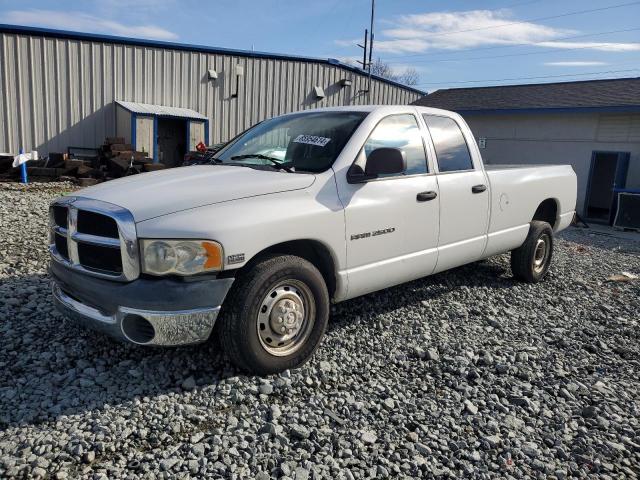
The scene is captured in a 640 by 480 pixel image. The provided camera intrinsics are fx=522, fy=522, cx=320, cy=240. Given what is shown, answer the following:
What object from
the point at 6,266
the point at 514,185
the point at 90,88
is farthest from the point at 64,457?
the point at 90,88

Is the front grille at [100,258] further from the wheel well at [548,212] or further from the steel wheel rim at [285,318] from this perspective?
the wheel well at [548,212]

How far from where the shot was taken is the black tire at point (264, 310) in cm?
330

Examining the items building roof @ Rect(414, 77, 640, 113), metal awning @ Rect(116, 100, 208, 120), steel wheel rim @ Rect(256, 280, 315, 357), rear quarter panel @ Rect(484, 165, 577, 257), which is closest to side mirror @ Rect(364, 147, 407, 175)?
steel wheel rim @ Rect(256, 280, 315, 357)

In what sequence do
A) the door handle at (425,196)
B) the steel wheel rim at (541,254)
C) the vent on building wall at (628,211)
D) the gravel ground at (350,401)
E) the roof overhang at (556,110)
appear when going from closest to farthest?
the gravel ground at (350,401) < the door handle at (425,196) < the steel wheel rim at (541,254) < the vent on building wall at (628,211) < the roof overhang at (556,110)

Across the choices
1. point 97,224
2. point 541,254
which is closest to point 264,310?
point 97,224

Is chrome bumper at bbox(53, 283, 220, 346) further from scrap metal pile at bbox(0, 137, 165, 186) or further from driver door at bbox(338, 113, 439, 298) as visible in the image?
scrap metal pile at bbox(0, 137, 165, 186)

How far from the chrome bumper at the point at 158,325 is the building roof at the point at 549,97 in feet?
44.4

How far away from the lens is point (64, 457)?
8.87 ft

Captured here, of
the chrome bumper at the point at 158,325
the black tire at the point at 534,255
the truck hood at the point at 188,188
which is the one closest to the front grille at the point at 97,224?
the truck hood at the point at 188,188

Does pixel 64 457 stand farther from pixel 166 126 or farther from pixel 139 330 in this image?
pixel 166 126

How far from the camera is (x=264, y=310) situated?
3471mm

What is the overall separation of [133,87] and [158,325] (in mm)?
16279

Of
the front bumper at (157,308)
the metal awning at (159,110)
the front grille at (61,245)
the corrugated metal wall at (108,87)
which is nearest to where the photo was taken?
the front bumper at (157,308)

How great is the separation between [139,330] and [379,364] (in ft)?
5.81
